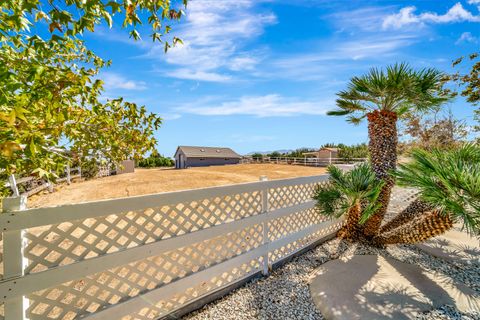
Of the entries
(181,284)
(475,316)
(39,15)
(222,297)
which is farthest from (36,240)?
(475,316)

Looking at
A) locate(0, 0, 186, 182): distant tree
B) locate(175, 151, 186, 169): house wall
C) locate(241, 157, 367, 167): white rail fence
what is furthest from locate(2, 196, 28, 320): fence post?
locate(175, 151, 186, 169): house wall

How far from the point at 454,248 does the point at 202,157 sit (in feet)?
99.9

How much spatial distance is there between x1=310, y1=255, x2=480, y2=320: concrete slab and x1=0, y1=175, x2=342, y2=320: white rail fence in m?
0.95

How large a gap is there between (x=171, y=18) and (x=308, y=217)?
4198 mm

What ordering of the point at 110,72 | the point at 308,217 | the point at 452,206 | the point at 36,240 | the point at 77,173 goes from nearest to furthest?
the point at 36,240, the point at 452,206, the point at 110,72, the point at 308,217, the point at 77,173

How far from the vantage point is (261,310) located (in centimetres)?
288

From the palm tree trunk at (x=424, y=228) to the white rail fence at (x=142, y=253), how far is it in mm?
1535

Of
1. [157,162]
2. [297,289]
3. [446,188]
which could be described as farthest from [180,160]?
[446,188]

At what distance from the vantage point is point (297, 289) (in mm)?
3312

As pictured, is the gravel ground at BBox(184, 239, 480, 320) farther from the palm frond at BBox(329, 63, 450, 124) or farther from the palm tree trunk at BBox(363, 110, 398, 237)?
the palm frond at BBox(329, 63, 450, 124)

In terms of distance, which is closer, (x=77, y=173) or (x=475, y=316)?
(x=475, y=316)

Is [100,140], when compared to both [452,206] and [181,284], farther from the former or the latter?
[452,206]

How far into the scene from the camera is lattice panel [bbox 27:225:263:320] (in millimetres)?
2043

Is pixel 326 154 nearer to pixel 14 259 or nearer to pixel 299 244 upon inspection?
pixel 299 244
